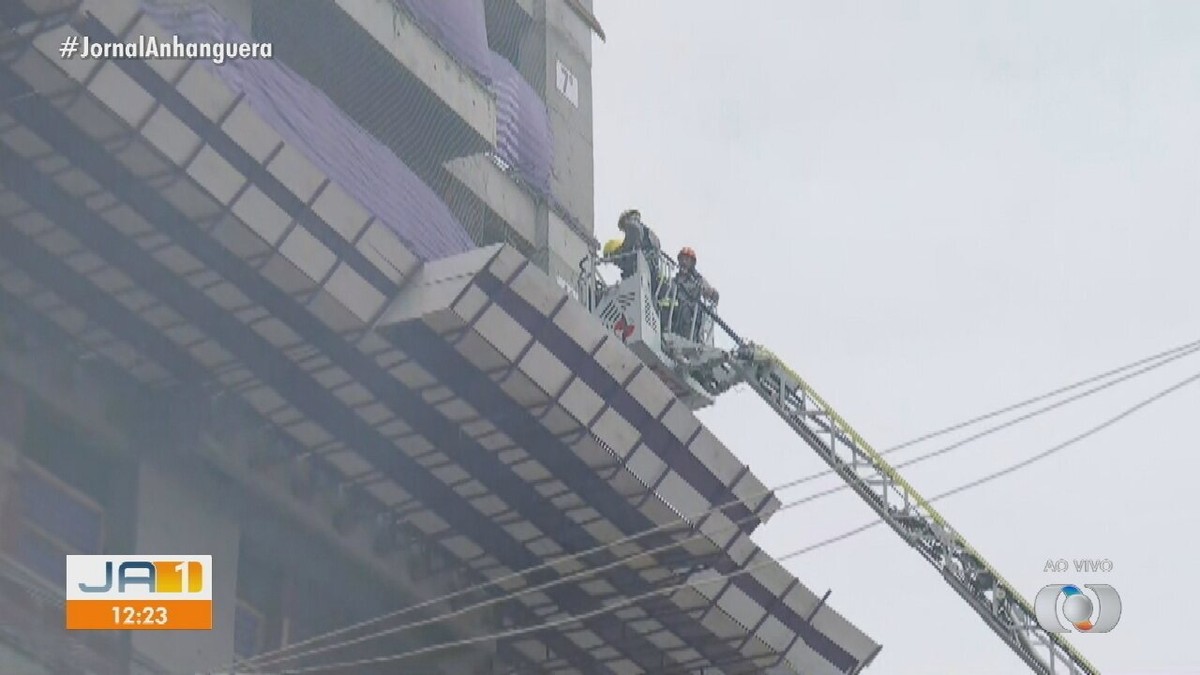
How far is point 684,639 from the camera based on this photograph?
160 ft

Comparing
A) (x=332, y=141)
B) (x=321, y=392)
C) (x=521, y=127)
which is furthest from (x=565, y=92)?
(x=321, y=392)

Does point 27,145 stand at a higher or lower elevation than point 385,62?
lower

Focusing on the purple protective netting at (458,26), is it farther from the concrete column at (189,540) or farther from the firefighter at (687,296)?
the concrete column at (189,540)

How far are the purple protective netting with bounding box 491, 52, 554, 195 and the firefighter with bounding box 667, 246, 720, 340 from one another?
26.1ft

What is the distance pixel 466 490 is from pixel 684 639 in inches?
273

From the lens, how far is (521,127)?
199 feet

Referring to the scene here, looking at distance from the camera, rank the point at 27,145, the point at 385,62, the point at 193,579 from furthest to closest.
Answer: the point at 385,62, the point at 193,579, the point at 27,145

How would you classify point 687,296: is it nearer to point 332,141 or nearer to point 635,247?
point 635,247

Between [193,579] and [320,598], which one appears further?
[320,598]

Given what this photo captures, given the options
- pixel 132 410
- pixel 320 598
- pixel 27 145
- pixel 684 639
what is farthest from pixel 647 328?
pixel 27 145

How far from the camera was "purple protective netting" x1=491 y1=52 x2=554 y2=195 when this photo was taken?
59.4 m

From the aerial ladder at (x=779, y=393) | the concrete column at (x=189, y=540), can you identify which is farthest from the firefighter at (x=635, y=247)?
the concrete column at (x=189, y=540)

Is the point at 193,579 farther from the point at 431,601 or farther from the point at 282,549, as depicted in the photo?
the point at 431,601

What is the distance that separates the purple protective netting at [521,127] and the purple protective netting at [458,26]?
12.5 ft
